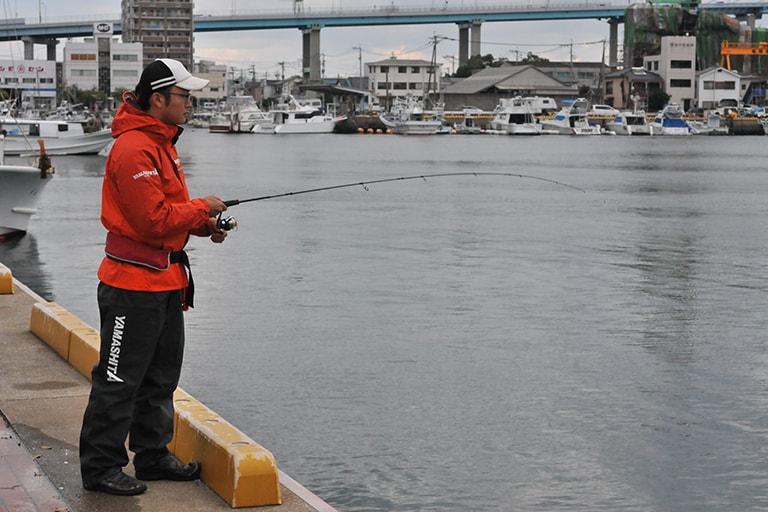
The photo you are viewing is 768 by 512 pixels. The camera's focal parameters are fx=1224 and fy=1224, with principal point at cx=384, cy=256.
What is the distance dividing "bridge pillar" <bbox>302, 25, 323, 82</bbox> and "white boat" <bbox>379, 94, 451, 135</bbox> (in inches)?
2046

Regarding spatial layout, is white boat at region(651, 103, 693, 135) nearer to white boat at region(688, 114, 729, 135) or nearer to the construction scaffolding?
white boat at region(688, 114, 729, 135)

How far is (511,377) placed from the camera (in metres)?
11.6

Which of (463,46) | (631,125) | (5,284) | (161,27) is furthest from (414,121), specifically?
(5,284)

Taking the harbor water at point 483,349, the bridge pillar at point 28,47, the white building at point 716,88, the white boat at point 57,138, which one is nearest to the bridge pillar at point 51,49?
the bridge pillar at point 28,47

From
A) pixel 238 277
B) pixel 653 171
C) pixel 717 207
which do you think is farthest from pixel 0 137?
pixel 653 171

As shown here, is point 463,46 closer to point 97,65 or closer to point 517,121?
point 97,65

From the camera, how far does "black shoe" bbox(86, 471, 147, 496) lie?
219 inches

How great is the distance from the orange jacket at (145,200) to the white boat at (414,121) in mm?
110984

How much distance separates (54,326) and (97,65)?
17909cm

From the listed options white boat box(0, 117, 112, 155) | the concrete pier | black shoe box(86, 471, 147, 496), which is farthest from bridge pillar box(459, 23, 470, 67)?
black shoe box(86, 471, 147, 496)

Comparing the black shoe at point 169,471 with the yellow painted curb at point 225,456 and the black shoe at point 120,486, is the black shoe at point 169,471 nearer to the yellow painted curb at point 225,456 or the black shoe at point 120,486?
the yellow painted curb at point 225,456

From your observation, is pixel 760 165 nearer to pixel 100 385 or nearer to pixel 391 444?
pixel 391 444

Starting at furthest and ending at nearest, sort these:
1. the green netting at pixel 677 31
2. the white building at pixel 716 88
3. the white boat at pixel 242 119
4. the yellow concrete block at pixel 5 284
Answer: the green netting at pixel 677 31, the white building at pixel 716 88, the white boat at pixel 242 119, the yellow concrete block at pixel 5 284

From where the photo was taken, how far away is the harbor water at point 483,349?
8648 millimetres
